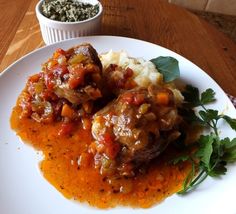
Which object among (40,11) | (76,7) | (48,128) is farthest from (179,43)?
(48,128)

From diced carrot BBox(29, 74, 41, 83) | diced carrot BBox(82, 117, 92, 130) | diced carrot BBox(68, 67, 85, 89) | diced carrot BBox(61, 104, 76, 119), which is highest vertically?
diced carrot BBox(68, 67, 85, 89)

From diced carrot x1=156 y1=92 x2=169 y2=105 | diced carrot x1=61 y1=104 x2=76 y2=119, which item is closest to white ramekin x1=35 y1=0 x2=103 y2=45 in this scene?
diced carrot x1=61 y1=104 x2=76 y2=119

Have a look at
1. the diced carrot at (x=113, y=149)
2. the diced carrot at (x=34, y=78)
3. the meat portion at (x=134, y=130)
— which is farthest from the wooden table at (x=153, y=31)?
the diced carrot at (x=113, y=149)

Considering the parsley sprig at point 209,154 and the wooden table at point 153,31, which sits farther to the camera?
the wooden table at point 153,31

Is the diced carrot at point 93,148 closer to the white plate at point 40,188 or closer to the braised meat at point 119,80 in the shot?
the white plate at point 40,188

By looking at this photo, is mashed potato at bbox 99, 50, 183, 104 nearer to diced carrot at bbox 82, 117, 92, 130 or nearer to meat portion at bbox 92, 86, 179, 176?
meat portion at bbox 92, 86, 179, 176

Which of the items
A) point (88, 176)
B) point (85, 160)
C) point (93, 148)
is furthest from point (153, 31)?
point (88, 176)
